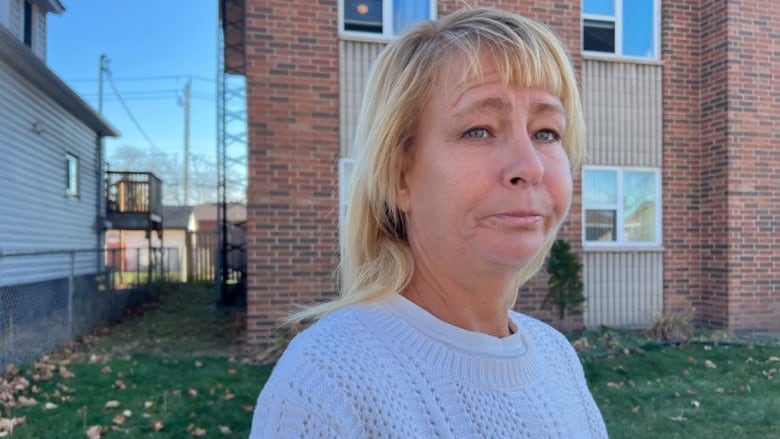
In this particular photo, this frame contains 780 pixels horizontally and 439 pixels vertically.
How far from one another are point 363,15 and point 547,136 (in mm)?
7481

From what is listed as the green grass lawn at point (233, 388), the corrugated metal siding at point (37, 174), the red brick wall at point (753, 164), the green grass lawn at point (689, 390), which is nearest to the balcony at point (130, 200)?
the corrugated metal siding at point (37, 174)

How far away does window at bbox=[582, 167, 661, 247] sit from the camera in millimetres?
8941

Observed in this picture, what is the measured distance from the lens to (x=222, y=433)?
4.48 metres

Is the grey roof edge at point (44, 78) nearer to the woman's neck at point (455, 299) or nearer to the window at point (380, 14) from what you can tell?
the window at point (380, 14)

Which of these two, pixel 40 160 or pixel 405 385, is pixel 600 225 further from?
pixel 40 160

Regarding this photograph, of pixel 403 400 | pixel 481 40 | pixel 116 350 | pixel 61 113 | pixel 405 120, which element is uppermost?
pixel 61 113

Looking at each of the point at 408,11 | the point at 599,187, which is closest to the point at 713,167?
the point at 599,187

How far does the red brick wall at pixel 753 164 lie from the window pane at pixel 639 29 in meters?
1.13

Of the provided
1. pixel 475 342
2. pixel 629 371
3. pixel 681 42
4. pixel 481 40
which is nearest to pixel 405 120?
pixel 481 40

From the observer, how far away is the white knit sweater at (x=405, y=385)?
0.92 m

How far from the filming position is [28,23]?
473 inches

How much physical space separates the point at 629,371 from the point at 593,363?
0.40 metres

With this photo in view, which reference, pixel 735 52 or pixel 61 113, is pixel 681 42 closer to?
pixel 735 52

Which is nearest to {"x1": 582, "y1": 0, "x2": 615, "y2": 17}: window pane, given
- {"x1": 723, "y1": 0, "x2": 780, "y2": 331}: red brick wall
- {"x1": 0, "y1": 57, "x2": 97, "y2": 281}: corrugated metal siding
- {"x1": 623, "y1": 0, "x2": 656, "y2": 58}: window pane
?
{"x1": 623, "y1": 0, "x2": 656, "y2": 58}: window pane
